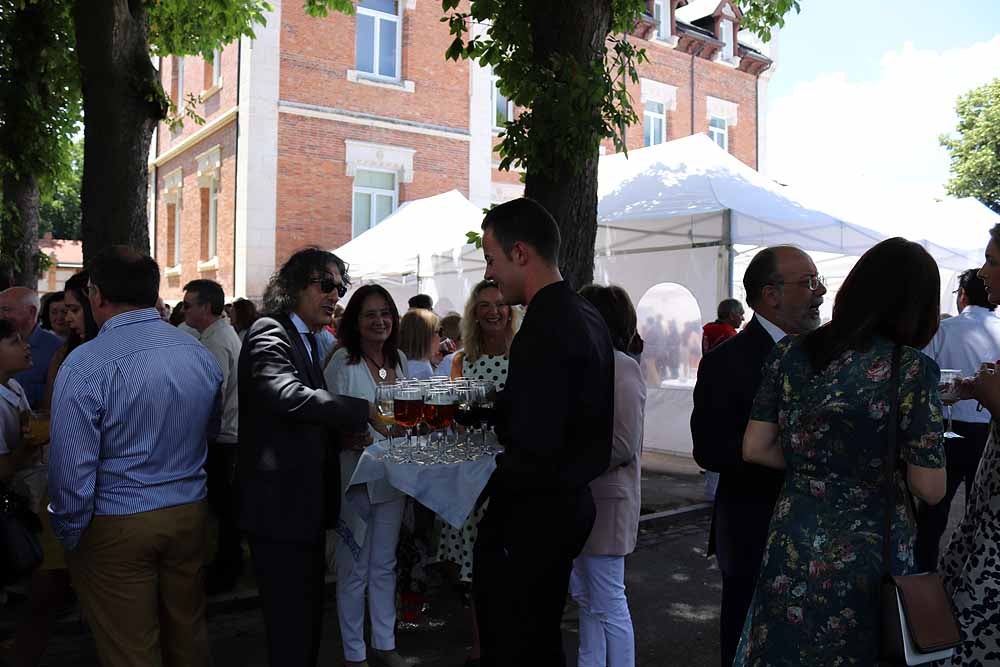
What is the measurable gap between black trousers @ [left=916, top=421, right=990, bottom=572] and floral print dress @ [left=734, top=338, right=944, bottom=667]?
3.00m

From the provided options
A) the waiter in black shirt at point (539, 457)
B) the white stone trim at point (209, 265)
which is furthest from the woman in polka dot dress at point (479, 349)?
the white stone trim at point (209, 265)

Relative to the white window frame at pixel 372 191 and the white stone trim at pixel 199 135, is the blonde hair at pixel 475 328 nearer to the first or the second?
the white window frame at pixel 372 191

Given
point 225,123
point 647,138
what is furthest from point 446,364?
point 647,138

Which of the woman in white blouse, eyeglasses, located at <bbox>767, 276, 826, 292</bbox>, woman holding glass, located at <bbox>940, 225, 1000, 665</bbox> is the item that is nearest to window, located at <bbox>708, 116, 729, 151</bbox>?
eyeglasses, located at <bbox>767, 276, 826, 292</bbox>

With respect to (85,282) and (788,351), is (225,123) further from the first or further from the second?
(788,351)

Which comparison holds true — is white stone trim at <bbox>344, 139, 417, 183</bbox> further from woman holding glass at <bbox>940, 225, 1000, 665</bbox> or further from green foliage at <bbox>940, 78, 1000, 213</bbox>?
green foliage at <bbox>940, 78, 1000, 213</bbox>

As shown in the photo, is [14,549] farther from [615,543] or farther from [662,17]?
[662,17]

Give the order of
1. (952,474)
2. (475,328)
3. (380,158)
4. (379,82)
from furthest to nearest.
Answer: (380,158) < (379,82) < (952,474) < (475,328)

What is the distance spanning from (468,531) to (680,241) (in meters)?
6.30

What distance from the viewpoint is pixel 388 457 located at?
11.3 ft

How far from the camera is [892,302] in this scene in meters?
2.34

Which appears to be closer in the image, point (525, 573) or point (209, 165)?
point (525, 573)

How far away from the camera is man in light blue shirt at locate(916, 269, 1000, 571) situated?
17.0ft

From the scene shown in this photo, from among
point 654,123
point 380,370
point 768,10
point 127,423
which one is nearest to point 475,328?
point 380,370
